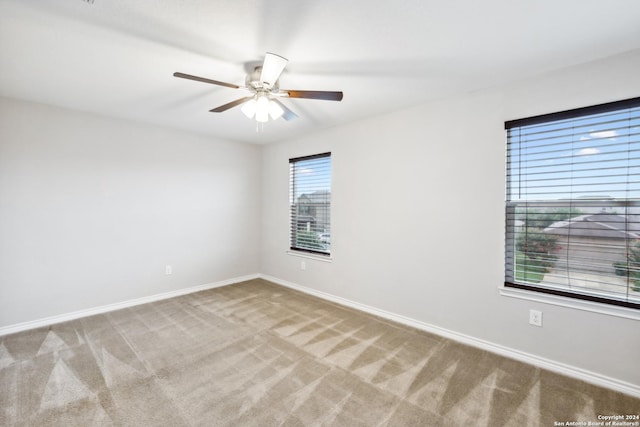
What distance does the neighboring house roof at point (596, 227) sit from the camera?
6.61 feet

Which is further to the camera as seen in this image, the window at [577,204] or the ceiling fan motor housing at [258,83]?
the ceiling fan motor housing at [258,83]

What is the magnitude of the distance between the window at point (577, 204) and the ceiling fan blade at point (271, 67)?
2.01m

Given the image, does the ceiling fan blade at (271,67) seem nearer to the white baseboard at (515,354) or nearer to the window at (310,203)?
the window at (310,203)

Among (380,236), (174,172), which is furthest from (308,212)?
(174,172)

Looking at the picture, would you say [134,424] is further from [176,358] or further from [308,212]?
[308,212]

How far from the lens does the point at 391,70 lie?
227 cm

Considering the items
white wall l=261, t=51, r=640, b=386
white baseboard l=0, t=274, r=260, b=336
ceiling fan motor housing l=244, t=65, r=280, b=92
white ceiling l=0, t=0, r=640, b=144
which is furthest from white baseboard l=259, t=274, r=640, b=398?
ceiling fan motor housing l=244, t=65, r=280, b=92

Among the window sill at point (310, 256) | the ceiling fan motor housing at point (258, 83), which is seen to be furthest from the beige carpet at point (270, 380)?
the ceiling fan motor housing at point (258, 83)

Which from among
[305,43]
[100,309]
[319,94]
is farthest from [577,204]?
[100,309]

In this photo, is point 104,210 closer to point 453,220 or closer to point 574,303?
point 453,220

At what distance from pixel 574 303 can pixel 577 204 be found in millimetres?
765

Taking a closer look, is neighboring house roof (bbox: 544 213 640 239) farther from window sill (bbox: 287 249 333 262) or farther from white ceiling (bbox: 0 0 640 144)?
window sill (bbox: 287 249 333 262)

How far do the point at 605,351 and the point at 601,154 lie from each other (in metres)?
1.45

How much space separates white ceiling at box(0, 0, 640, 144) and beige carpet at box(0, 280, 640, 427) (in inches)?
94.2
